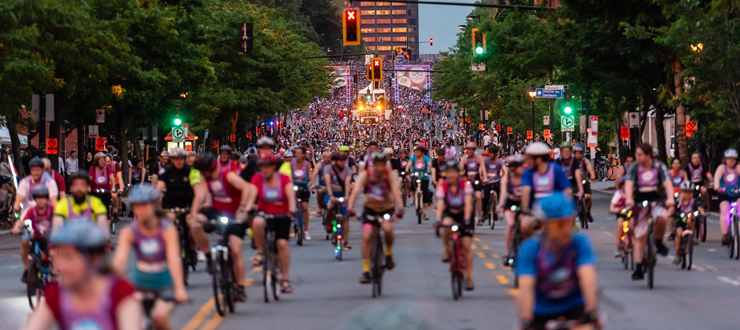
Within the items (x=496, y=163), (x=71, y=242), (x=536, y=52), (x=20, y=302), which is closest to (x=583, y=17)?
(x=536, y=52)

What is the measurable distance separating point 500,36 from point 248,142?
53348 mm

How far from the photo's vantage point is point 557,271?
6.73 m

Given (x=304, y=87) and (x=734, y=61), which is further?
(x=304, y=87)

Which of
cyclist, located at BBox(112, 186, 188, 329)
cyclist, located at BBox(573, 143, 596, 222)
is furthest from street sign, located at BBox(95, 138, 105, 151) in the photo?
cyclist, located at BBox(112, 186, 188, 329)

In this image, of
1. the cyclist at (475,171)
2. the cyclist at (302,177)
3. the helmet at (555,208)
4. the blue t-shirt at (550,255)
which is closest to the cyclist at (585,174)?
the cyclist at (475,171)

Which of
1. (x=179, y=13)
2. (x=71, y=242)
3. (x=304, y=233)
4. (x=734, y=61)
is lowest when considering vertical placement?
(x=304, y=233)

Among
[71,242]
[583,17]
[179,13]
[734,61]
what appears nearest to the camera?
[71,242]

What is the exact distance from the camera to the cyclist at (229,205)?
13303mm

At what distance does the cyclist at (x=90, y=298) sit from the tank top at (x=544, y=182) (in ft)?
28.7

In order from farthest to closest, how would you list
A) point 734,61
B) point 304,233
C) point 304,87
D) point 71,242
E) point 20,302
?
point 304,87
point 734,61
point 304,233
point 20,302
point 71,242

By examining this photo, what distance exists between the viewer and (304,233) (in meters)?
23.9

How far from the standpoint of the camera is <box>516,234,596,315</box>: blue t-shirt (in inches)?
261

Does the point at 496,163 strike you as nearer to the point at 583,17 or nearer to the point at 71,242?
the point at 583,17

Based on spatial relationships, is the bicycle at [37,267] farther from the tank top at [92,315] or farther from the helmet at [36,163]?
the tank top at [92,315]
